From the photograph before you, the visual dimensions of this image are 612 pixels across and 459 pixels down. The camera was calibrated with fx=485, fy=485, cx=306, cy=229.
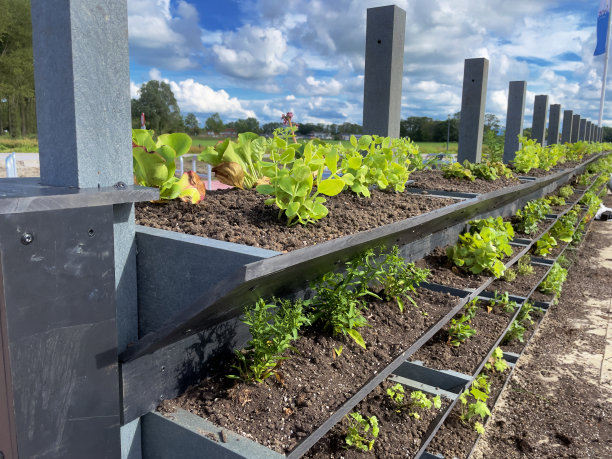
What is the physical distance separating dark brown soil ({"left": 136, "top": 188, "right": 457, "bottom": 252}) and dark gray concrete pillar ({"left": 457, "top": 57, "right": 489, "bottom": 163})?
3.98m

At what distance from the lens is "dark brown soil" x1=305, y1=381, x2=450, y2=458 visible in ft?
6.00

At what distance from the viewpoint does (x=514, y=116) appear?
877cm

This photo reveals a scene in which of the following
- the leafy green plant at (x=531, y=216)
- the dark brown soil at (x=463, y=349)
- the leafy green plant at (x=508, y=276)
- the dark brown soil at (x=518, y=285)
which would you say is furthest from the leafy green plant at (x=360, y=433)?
the leafy green plant at (x=531, y=216)

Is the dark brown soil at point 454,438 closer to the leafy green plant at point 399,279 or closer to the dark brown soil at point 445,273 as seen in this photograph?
the dark brown soil at point 445,273

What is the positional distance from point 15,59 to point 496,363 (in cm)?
3128

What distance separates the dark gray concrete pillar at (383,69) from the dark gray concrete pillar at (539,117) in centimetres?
1083

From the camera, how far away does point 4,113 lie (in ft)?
107

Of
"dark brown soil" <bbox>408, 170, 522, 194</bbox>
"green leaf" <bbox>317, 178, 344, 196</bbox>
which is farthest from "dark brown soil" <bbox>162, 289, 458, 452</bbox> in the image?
"dark brown soil" <bbox>408, 170, 522, 194</bbox>

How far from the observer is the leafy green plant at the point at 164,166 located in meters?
1.70

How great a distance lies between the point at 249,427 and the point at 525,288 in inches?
135

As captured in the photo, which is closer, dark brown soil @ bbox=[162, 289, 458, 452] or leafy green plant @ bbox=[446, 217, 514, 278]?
dark brown soil @ bbox=[162, 289, 458, 452]

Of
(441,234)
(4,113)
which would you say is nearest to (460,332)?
(441,234)

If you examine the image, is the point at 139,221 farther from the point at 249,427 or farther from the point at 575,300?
the point at 575,300

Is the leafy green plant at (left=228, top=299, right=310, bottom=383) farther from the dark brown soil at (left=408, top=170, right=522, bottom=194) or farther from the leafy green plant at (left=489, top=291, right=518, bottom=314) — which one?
the leafy green plant at (left=489, top=291, right=518, bottom=314)
